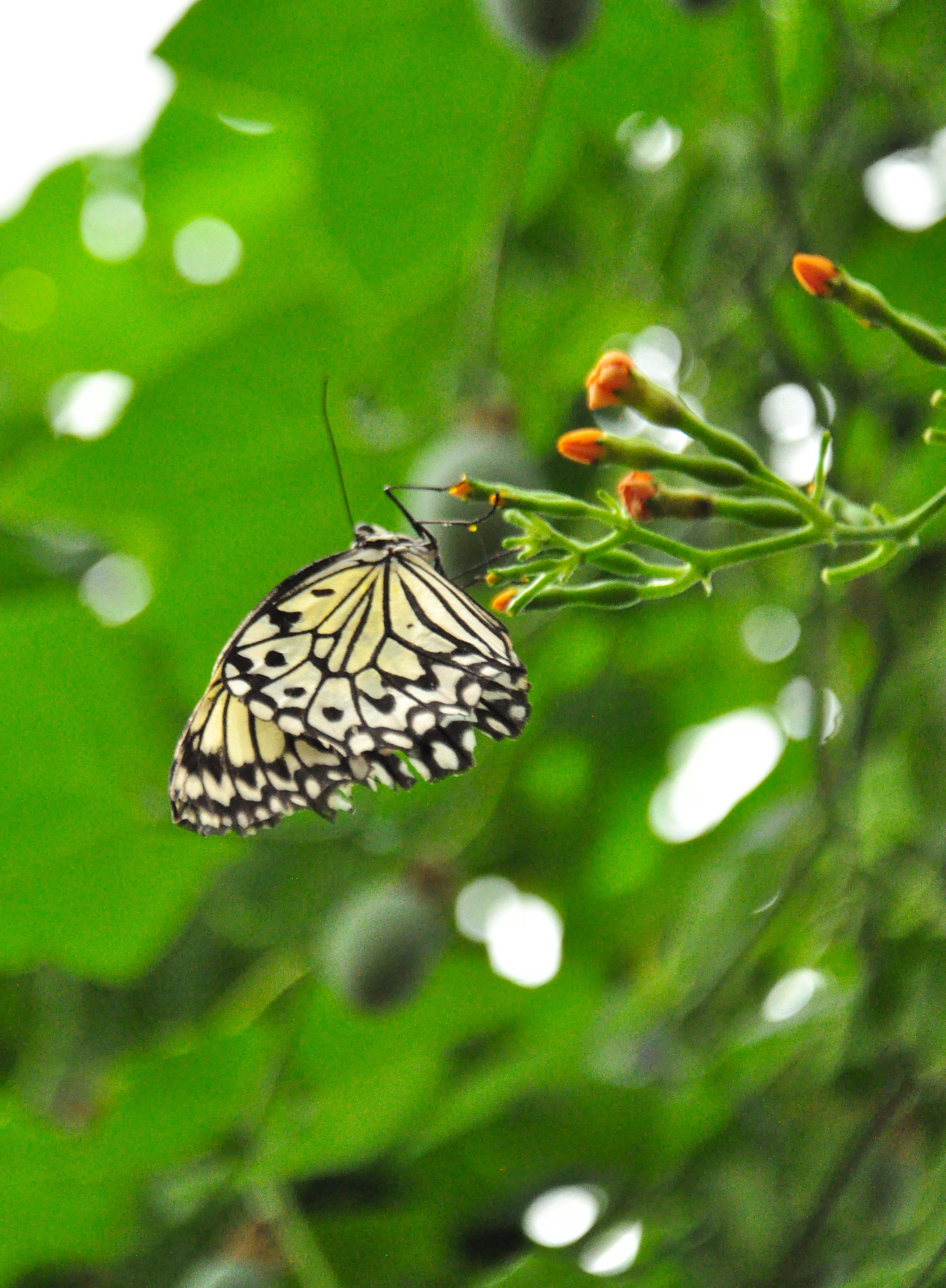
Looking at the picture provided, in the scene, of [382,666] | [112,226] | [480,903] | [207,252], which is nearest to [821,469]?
[382,666]

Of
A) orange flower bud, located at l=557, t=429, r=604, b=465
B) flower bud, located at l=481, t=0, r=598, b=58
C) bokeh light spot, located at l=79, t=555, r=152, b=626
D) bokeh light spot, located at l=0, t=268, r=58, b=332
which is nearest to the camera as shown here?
orange flower bud, located at l=557, t=429, r=604, b=465

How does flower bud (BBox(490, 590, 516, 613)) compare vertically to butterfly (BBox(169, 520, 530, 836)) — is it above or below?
below

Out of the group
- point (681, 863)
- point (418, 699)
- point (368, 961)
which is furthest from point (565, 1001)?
point (418, 699)

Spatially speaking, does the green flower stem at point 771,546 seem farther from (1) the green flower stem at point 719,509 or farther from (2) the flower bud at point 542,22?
(2) the flower bud at point 542,22

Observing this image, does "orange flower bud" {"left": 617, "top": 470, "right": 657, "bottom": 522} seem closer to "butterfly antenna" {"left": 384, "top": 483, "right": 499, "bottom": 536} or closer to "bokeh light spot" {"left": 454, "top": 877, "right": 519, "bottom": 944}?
"butterfly antenna" {"left": 384, "top": 483, "right": 499, "bottom": 536}

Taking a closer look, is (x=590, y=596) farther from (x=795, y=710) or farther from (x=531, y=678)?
(x=795, y=710)

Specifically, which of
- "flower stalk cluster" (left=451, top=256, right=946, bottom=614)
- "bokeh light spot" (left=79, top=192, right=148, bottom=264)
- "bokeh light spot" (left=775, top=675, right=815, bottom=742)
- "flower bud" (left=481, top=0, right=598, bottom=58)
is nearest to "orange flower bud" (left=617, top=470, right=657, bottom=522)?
"flower stalk cluster" (left=451, top=256, right=946, bottom=614)

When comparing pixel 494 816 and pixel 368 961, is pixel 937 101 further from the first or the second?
pixel 368 961
